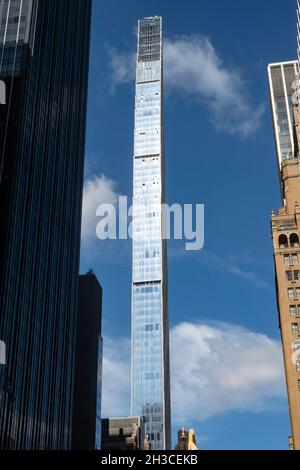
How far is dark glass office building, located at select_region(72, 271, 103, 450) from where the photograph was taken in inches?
6122

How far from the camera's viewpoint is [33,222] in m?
113

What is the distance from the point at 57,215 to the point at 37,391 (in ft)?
116

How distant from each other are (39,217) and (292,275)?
45.3 m

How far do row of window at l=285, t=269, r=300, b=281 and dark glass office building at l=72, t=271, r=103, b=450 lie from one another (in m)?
74.2

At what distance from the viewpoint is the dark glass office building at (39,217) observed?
330ft

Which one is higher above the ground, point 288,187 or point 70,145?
point 70,145

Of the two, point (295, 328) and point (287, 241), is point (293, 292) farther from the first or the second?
point (287, 241)

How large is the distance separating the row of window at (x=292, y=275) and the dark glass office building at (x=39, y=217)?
4080 centimetres

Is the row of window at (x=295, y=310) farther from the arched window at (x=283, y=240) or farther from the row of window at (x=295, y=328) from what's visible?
the arched window at (x=283, y=240)

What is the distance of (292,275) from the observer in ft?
321

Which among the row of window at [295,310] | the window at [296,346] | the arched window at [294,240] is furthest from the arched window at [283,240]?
the window at [296,346]
